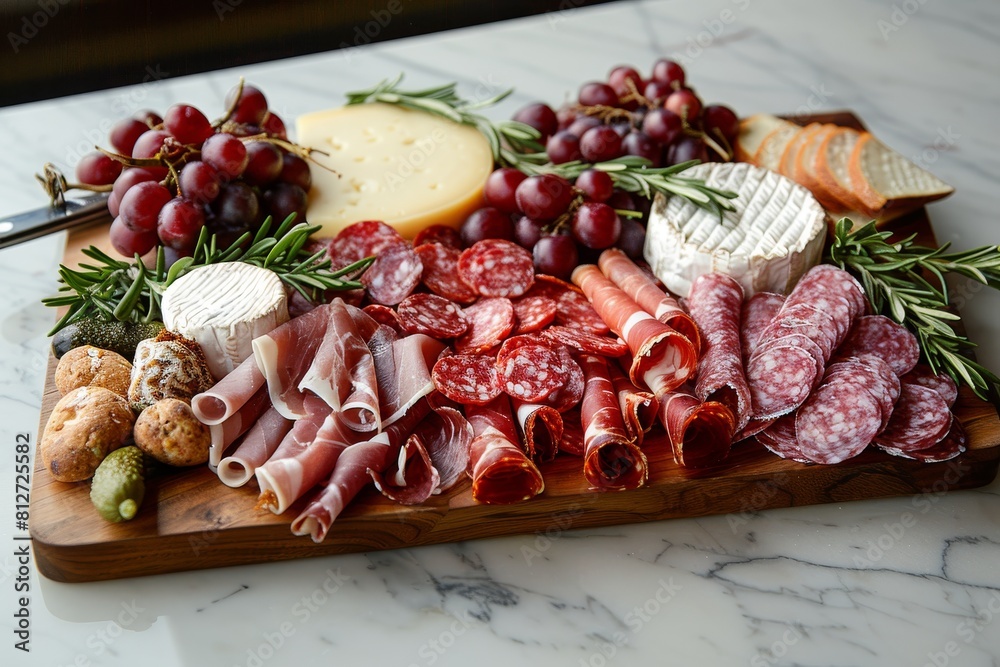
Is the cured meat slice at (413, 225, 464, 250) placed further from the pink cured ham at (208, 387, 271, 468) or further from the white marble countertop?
the white marble countertop

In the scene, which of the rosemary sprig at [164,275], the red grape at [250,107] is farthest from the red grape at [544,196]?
the red grape at [250,107]

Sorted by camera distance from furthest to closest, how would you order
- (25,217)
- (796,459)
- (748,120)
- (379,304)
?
(748,120)
(25,217)
(379,304)
(796,459)

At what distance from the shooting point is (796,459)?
1.41m

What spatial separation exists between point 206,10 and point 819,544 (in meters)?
1.18

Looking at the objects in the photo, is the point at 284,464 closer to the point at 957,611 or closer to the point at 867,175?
the point at 957,611

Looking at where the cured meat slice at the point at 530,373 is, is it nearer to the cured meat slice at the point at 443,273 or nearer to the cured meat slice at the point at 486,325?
the cured meat slice at the point at 486,325

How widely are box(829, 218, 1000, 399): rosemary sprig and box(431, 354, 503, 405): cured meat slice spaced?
2.35 feet

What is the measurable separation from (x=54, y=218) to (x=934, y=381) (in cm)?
171

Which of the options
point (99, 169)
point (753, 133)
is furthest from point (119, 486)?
point (753, 133)

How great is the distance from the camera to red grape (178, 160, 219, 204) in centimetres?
166

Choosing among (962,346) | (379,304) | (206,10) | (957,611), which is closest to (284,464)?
(379,304)

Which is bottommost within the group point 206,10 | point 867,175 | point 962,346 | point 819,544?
point 819,544

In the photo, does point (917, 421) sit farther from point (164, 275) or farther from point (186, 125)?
point (186, 125)

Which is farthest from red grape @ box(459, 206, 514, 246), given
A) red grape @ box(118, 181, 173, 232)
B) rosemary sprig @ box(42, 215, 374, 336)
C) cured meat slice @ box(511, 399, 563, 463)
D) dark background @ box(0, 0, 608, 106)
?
dark background @ box(0, 0, 608, 106)
